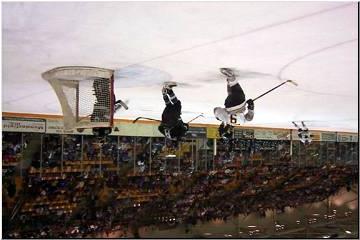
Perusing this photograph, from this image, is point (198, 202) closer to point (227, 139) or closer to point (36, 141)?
point (227, 139)

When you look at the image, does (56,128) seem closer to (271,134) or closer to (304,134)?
(271,134)

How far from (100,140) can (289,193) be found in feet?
4.44

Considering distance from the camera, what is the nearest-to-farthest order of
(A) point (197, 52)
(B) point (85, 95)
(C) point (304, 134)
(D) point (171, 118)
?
(A) point (197, 52)
(B) point (85, 95)
(D) point (171, 118)
(C) point (304, 134)

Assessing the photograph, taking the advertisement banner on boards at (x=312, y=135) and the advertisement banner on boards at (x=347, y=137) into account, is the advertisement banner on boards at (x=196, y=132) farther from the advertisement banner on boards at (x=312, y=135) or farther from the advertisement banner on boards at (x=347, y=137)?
the advertisement banner on boards at (x=347, y=137)

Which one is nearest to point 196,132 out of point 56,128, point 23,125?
point 56,128

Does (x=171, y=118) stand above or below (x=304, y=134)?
above

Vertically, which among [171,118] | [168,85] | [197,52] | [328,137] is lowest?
[328,137]

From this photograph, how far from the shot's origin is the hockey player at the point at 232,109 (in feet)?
8.99

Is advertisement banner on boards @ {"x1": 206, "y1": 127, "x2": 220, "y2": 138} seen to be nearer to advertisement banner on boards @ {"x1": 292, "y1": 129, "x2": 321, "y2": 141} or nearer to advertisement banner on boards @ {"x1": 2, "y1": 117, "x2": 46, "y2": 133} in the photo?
advertisement banner on boards @ {"x1": 292, "y1": 129, "x2": 321, "y2": 141}

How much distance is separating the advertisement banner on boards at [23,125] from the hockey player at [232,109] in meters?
1.18

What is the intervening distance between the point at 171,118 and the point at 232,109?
42 centimetres

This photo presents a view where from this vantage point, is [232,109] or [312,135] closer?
[232,109]

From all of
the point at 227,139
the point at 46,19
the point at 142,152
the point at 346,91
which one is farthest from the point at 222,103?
the point at 46,19

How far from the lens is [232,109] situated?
2805mm
